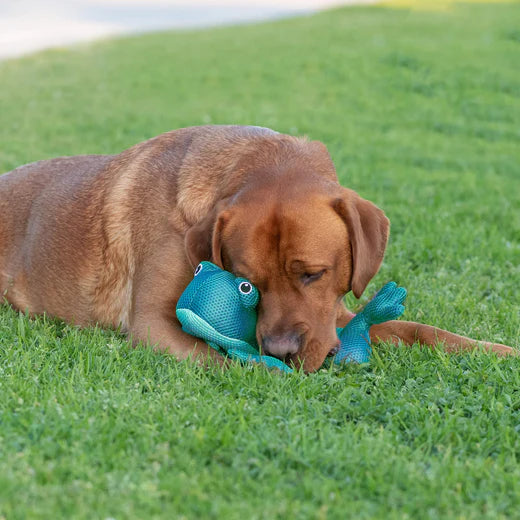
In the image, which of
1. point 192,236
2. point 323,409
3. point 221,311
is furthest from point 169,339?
point 323,409

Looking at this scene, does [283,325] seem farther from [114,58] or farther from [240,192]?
[114,58]

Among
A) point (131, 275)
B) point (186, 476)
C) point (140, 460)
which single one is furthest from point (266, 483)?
point (131, 275)

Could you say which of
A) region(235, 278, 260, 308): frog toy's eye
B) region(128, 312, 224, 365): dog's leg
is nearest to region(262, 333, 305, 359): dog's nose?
region(235, 278, 260, 308): frog toy's eye

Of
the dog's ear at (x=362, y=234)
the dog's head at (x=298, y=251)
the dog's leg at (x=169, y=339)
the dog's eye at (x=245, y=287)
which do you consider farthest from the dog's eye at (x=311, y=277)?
the dog's leg at (x=169, y=339)

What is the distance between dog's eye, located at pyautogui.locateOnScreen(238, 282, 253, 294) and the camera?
4.36 meters

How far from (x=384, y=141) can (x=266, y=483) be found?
32.0ft

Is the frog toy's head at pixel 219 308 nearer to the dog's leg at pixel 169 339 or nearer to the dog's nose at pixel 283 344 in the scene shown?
the dog's leg at pixel 169 339

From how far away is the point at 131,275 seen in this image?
16.9ft

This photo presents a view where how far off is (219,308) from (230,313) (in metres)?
0.07

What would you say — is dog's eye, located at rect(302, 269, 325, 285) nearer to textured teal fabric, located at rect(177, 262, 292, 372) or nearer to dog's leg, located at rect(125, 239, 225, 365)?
textured teal fabric, located at rect(177, 262, 292, 372)

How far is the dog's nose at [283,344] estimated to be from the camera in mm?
4188

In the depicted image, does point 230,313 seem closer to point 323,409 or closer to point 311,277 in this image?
point 311,277

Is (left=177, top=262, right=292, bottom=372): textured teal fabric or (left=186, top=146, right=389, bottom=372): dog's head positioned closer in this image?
(left=186, top=146, right=389, bottom=372): dog's head

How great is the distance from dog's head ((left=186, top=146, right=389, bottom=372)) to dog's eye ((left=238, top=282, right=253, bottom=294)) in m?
0.04
